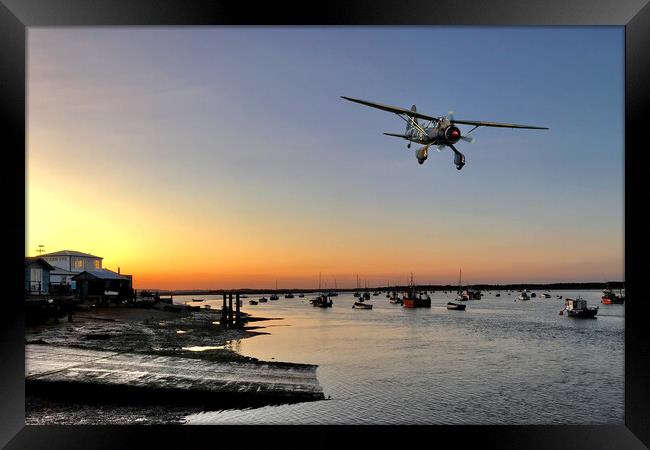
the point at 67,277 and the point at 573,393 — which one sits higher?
the point at 67,277

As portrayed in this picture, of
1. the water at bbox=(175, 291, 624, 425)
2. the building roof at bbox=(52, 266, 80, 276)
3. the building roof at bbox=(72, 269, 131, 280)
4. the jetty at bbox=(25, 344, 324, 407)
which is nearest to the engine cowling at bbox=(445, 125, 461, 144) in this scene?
the water at bbox=(175, 291, 624, 425)

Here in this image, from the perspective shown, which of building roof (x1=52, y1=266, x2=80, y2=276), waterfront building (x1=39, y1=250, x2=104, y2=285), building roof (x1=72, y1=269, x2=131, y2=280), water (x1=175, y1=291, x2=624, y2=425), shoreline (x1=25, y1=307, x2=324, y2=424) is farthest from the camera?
waterfront building (x1=39, y1=250, x2=104, y2=285)

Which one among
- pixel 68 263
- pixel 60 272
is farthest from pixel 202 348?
pixel 68 263

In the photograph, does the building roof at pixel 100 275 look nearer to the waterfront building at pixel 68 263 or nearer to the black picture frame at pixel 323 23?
the waterfront building at pixel 68 263

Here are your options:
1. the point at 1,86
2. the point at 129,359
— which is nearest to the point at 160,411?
the point at 129,359

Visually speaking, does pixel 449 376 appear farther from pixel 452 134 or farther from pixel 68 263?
pixel 68 263

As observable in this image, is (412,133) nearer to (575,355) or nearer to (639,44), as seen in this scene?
(639,44)

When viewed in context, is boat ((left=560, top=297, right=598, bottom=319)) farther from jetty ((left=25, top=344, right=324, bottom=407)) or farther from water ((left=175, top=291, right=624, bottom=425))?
jetty ((left=25, top=344, right=324, bottom=407))
